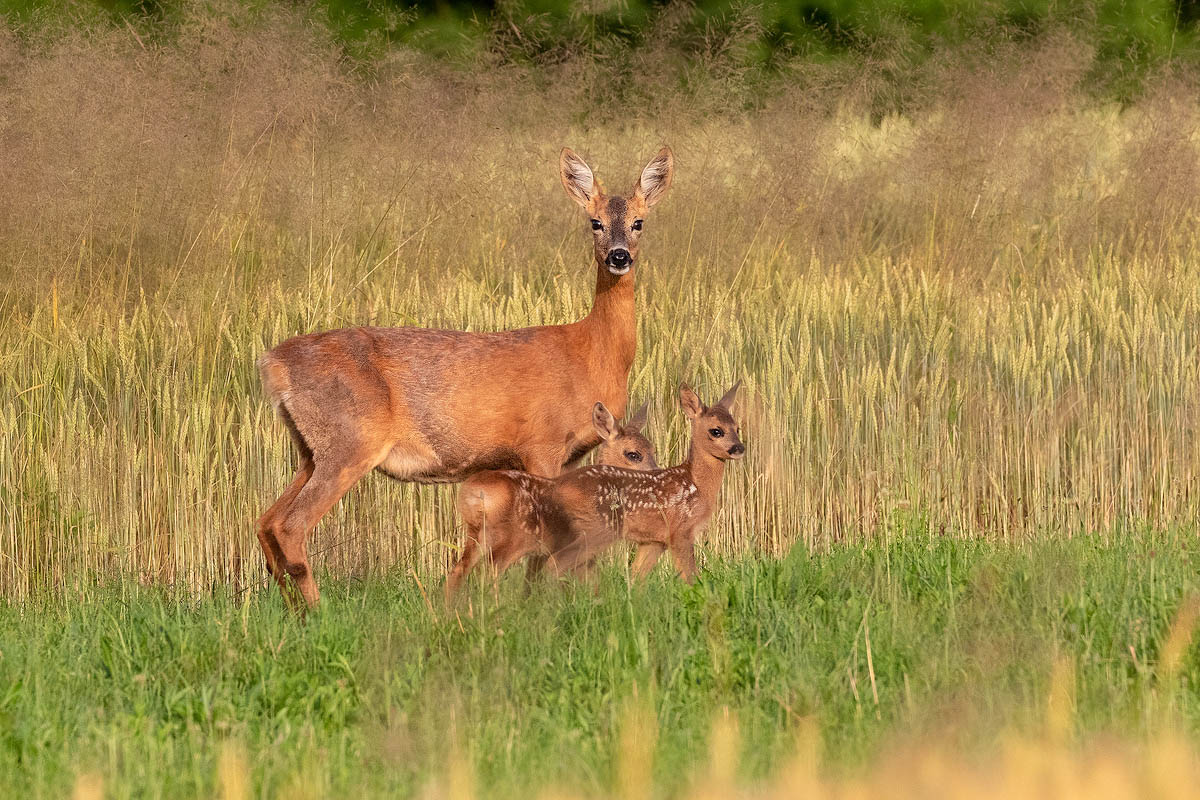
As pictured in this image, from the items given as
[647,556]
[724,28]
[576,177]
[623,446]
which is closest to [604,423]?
[623,446]

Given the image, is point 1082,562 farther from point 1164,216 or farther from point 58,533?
point 1164,216

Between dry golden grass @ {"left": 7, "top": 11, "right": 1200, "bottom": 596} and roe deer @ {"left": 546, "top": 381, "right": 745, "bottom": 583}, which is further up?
dry golden grass @ {"left": 7, "top": 11, "right": 1200, "bottom": 596}

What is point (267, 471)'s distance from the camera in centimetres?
714

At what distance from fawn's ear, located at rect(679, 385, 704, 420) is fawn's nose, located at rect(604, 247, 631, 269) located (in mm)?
592

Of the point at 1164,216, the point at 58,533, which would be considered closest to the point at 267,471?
the point at 58,533

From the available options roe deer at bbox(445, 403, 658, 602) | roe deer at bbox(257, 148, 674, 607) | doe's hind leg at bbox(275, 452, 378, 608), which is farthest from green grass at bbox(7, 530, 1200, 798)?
roe deer at bbox(257, 148, 674, 607)

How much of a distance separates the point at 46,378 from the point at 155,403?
473 millimetres

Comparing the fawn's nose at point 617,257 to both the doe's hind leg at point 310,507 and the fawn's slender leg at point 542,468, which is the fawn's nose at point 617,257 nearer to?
the fawn's slender leg at point 542,468

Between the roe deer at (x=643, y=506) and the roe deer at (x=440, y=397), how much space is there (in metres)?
0.42

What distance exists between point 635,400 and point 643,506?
126 centimetres

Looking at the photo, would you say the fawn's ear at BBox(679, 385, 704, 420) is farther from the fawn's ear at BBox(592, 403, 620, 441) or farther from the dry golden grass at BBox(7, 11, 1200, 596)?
the dry golden grass at BBox(7, 11, 1200, 596)

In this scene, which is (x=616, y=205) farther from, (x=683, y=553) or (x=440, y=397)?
(x=683, y=553)

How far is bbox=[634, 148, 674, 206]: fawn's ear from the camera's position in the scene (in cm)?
729

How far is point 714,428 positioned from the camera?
Answer: 6773 millimetres
